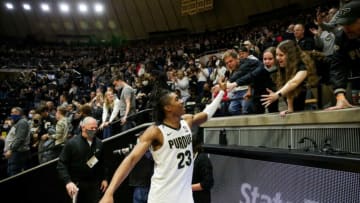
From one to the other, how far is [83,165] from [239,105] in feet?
7.98

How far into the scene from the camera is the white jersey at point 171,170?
295cm

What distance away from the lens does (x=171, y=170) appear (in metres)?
2.99

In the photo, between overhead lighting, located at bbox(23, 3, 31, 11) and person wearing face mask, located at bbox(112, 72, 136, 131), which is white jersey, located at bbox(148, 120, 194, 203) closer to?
person wearing face mask, located at bbox(112, 72, 136, 131)

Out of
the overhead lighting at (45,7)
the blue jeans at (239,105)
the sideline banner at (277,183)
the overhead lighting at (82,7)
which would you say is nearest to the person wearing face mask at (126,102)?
the blue jeans at (239,105)

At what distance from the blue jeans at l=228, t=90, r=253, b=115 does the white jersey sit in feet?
6.64

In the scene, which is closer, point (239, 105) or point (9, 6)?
point (239, 105)

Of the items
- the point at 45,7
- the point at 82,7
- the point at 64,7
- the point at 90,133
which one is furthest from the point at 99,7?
the point at 90,133

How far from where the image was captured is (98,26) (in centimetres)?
2995

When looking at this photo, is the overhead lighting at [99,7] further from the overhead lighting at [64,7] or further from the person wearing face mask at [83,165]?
the person wearing face mask at [83,165]

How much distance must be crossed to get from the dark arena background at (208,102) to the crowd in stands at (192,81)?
0.06m

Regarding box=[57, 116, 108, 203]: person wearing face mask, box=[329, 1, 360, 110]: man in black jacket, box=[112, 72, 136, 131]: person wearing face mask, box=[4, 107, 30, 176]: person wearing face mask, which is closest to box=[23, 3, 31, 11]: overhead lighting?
box=[4, 107, 30, 176]: person wearing face mask

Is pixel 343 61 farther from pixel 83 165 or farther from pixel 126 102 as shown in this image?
pixel 126 102

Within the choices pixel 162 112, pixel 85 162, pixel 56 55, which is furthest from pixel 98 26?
pixel 162 112

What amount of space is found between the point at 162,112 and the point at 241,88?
2532mm
